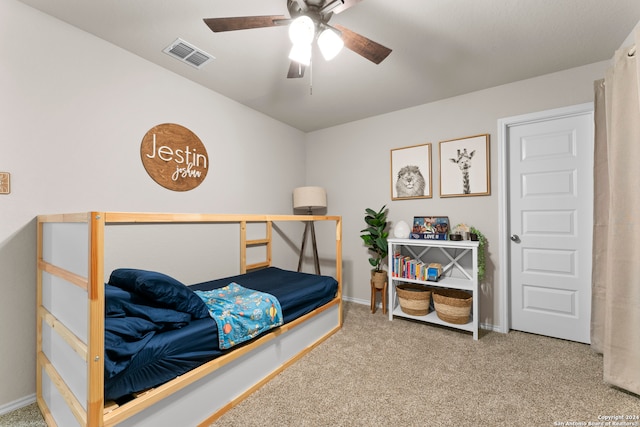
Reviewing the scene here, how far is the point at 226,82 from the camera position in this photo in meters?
2.38

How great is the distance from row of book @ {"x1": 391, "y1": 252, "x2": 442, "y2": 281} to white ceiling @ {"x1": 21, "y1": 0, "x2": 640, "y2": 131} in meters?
1.66

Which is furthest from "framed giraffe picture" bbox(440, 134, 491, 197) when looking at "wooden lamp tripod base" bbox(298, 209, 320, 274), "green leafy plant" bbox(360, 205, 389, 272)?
"wooden lamp tripod base" bbox(298, 209, 320, 274)

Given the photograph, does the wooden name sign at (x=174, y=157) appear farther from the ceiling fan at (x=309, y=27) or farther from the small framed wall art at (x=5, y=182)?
the ceiling fan at (x=309, y=27)

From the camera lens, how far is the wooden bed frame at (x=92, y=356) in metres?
0.98

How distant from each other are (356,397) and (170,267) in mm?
1729

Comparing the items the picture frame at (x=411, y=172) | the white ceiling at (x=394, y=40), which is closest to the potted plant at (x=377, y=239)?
the picture frame at (x=411, y=172)

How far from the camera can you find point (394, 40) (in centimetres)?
181

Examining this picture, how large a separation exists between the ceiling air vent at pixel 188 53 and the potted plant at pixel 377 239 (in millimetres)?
2098

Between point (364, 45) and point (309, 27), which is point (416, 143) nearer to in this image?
point (364, 45)

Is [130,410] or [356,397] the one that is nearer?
[130,410]

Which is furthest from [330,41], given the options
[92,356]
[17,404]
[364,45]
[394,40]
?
[17,404]

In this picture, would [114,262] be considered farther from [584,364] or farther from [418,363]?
[584,364]

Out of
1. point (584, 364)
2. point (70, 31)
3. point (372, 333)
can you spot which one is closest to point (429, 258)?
point (372, 333)

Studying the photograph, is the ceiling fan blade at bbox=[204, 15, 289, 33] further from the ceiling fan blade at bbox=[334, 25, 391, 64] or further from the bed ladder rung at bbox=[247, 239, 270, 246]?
the bed ladder rung at bbox=[247, 239, 270, 246]
